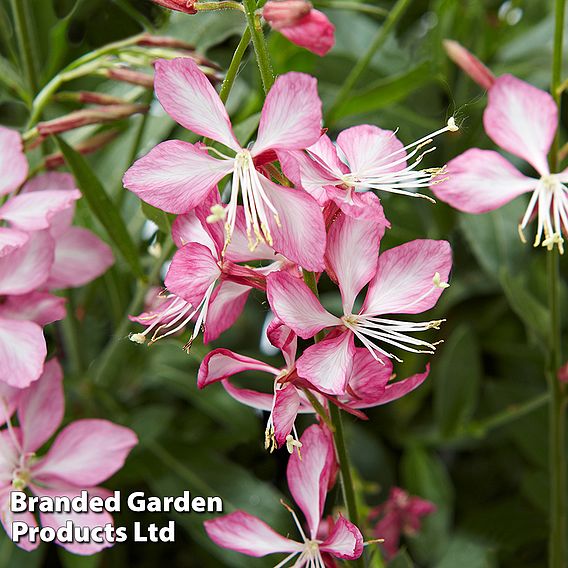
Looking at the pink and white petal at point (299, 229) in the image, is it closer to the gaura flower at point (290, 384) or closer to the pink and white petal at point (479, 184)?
the gaura flower at point (290, 384)

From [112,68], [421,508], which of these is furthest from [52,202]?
[421,508]

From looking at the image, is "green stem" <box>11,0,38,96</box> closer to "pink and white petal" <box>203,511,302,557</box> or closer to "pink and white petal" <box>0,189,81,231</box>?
"pink and white petal" <box>0,189,81,231</box>

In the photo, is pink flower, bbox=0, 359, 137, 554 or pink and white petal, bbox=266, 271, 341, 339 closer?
pink and white petal, bbox=266, 271, 341, 339

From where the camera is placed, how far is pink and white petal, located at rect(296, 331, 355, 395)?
333 millimetres

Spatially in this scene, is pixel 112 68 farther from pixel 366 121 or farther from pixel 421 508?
pixel 421 508

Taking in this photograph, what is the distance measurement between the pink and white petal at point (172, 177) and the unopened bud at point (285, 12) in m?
0.06

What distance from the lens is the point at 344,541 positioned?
35 centimetres

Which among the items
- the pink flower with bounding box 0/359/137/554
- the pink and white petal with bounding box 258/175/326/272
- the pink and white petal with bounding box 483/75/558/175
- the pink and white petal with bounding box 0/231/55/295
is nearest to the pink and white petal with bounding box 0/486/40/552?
the pink flower with bounding box 0/359/137/554

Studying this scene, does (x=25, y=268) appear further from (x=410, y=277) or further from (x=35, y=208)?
(x=410, y=277)

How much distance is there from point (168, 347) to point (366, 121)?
0.25 m

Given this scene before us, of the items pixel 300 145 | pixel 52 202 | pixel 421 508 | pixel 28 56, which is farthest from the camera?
pixel 421 508

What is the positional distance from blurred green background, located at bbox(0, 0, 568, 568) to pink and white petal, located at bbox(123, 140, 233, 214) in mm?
160

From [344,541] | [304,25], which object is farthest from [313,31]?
[344,541]

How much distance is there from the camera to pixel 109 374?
60 centimetres
